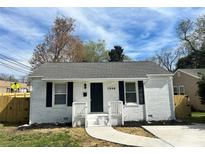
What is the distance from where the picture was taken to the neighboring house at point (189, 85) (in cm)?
2077

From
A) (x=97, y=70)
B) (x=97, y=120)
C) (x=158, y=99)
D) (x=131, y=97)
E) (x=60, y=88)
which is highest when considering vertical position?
(x=97, y=70)

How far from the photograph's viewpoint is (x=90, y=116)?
11.1m

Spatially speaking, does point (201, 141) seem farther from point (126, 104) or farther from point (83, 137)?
point (126, 104)

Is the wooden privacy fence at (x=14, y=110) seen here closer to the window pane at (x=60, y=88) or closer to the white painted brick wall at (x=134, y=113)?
the window pane at (x=60, y=88)

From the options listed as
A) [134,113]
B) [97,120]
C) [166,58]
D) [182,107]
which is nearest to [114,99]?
[134,113]

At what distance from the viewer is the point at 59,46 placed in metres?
28.8

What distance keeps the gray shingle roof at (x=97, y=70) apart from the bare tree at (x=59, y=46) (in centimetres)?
1433

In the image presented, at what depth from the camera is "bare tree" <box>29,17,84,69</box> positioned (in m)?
28.1

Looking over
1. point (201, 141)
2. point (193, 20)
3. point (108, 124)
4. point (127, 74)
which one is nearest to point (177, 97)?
point (127, 74)

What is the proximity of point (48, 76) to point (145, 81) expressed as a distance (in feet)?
20.2

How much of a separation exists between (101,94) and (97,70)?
207 cm

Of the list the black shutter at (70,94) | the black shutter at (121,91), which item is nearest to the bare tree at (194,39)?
the black shutter at (121,91)

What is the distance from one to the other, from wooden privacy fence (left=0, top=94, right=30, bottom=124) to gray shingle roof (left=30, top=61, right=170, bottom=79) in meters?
2.65

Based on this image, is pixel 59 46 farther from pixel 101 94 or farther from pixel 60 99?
pixel 101 94
